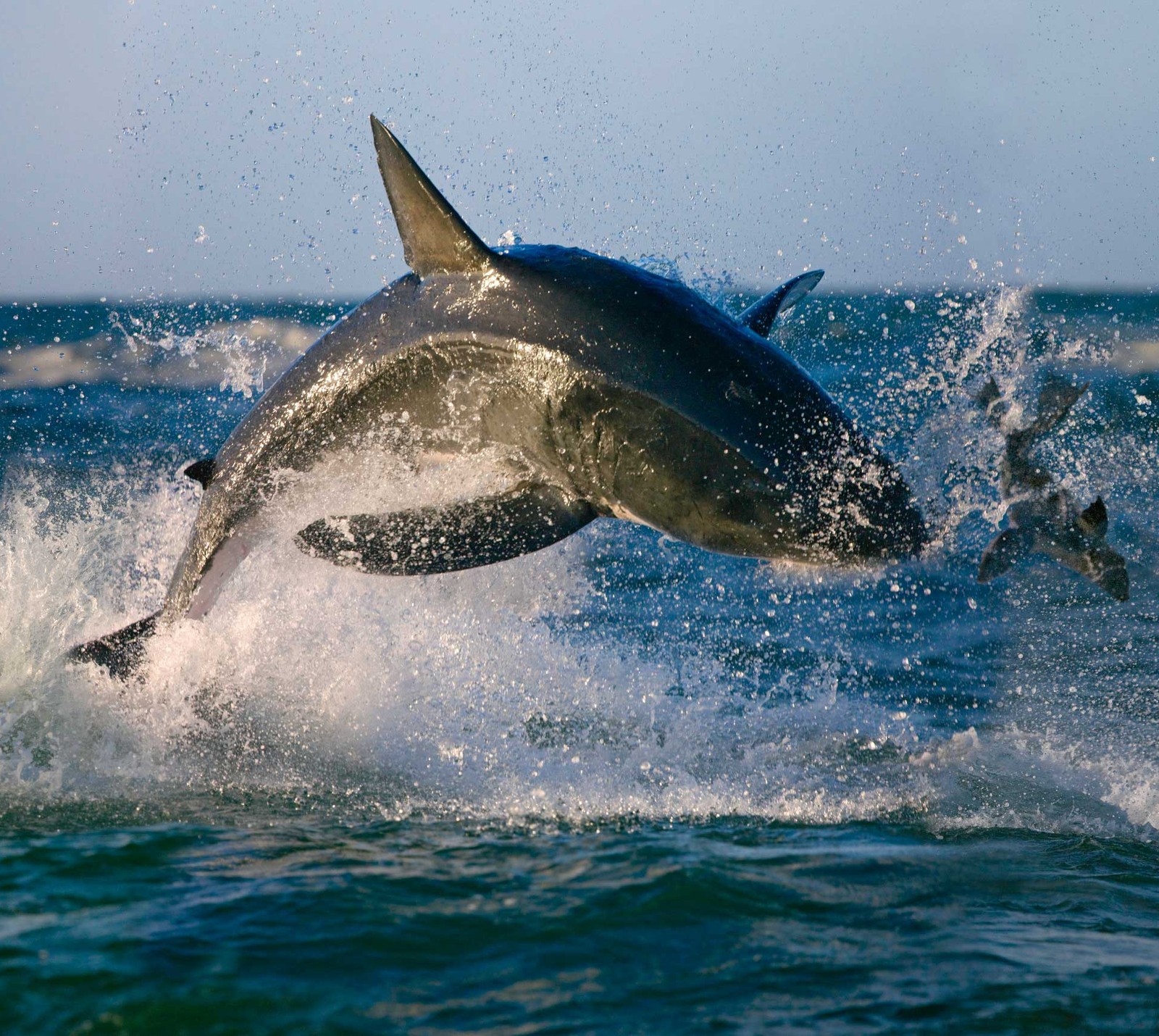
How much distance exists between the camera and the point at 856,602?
32.0 feet

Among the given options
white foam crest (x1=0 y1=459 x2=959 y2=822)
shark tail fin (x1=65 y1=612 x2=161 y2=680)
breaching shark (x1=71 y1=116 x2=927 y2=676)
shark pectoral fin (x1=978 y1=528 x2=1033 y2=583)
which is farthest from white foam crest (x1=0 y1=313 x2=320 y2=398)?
shark pectoral fin (x1=978 y1=528 x2=1033 y2=583)

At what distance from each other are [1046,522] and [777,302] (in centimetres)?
253

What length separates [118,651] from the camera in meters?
6.20

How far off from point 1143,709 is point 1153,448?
13656 mm

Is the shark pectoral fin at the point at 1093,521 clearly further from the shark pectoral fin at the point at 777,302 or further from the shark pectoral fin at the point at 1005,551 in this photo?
the shark pectoral fin at the point at 777,302

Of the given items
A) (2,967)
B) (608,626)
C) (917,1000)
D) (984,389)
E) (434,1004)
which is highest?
(984,389)

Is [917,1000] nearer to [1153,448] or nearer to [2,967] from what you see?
[2,967]

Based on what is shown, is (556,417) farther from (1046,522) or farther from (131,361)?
(131,361)

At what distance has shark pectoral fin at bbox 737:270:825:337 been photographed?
19.8ft

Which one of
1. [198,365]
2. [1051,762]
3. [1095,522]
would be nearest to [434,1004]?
[1095,522]

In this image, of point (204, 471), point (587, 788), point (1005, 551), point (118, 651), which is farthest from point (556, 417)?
point (118, 651)

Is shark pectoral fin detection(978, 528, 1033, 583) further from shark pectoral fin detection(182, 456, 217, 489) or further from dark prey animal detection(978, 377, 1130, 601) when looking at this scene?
shark pectoral fin detection(182, 456, 217, 489)

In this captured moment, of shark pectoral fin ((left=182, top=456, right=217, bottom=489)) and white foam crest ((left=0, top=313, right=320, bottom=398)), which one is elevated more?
white foam crest ((left=0, top=313, right=320, bottom=398))

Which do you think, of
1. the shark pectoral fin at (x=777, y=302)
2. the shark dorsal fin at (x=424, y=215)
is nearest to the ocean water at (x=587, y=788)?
the shark pectoral fin at (x=777, y=302)
